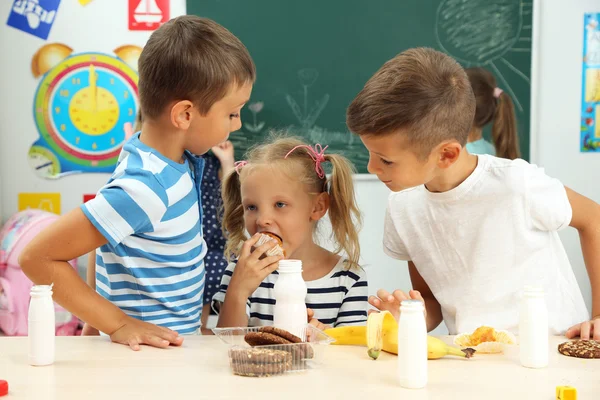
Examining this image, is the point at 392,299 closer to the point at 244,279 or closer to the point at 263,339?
the point at 263,339

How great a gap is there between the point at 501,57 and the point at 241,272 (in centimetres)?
268

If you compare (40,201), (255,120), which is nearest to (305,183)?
(255,120)

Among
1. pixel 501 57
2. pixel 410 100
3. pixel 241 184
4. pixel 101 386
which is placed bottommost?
pixel 101 386

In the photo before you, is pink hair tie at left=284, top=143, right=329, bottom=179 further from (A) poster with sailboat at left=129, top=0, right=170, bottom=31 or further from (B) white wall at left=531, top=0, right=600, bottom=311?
(B) white wall at left=531, top=0, right=600, bottom=311

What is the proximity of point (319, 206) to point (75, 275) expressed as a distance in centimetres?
77

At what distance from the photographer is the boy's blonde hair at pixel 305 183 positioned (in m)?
1.89

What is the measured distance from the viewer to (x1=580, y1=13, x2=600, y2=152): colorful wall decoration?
3840 mm

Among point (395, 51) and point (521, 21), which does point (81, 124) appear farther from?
point (521, 21)

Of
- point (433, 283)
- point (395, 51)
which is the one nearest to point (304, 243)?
point (433, 283)

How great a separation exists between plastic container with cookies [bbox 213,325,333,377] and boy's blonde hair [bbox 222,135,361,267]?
2.26 ft

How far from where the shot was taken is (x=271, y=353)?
3.80 ft

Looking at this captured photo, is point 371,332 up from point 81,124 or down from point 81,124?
down

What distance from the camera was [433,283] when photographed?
71.2 inches

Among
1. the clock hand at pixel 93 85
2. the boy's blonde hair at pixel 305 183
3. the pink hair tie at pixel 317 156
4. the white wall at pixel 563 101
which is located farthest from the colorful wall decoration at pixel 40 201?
the white wall at pixel 563 101
